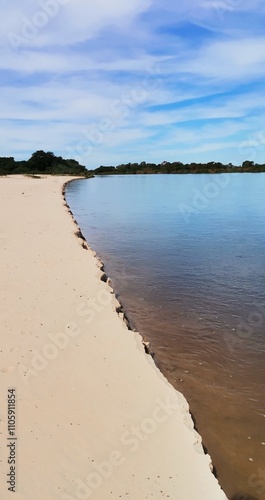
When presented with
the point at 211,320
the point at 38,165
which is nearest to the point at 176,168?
the point at 38,165

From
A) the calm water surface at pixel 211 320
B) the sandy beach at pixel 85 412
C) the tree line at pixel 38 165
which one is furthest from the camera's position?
the tree line at pixel 38 165

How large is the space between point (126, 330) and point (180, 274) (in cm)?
659

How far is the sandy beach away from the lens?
429cm

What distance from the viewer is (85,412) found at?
5.29 m

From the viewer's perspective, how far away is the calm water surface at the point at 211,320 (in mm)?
5855

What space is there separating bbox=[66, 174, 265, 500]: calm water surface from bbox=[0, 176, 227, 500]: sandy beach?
0.84 m

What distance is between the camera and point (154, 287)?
1268cm

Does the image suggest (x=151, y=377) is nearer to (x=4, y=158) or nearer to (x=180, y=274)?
(x=180, y=274)

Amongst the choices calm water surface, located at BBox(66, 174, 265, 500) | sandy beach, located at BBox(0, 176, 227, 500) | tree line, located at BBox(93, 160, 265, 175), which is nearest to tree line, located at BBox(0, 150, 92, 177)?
tree line, located at BBox(93, 160, 265, 175)

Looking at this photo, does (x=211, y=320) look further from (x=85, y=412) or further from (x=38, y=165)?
(x=38, y=165)

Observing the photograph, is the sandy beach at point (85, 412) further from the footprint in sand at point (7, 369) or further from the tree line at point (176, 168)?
the tree line at point (176, 168)

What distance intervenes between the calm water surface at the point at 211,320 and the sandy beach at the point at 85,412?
0.84 m

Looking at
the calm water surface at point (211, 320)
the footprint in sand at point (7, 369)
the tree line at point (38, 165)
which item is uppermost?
the tree line at point (38, 165)

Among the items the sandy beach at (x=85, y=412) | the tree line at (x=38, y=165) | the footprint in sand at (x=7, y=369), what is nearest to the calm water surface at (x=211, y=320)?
the sandy beach at (x=85, y=412)
